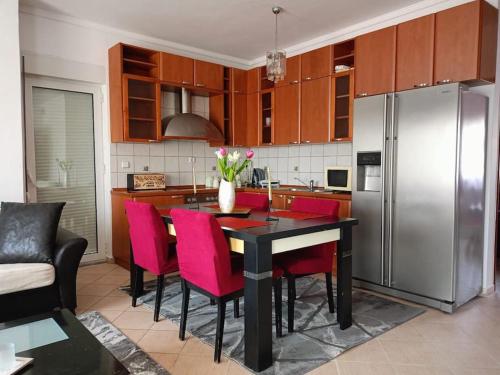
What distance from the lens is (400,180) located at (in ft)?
10.5

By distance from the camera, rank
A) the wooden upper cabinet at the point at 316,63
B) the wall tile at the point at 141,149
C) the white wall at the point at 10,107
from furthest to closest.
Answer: the wall tile at the point at 141,149 < the wooden upper cabinet at the point at 316,63 < the white wall at the point at 10,107

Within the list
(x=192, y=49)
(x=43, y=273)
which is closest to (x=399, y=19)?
(x=192, y=49)

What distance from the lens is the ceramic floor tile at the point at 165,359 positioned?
2.15 m

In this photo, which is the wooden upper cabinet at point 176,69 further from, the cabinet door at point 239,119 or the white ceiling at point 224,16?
the cabinet door at point 239,119

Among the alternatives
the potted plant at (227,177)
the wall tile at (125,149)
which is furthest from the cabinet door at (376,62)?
the wall tile at (125,149)

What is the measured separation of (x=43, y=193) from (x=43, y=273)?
1.70m

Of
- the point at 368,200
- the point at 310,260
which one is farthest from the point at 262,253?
the point at 368,200

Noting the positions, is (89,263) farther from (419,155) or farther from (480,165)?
(480,165)

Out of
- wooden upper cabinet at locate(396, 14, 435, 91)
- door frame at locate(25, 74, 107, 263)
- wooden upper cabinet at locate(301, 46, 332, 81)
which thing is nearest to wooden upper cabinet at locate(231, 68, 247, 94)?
wooden upper cabinet at locate(301, 46, 332, 81)

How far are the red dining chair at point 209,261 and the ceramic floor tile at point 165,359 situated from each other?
263 millimetres

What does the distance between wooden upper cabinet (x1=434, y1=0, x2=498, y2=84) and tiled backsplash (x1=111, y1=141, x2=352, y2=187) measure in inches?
58.4

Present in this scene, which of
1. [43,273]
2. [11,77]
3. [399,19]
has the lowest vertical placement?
[43,273]

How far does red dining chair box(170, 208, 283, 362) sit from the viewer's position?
2.07 m

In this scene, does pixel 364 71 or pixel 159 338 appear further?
pixel 364 71
